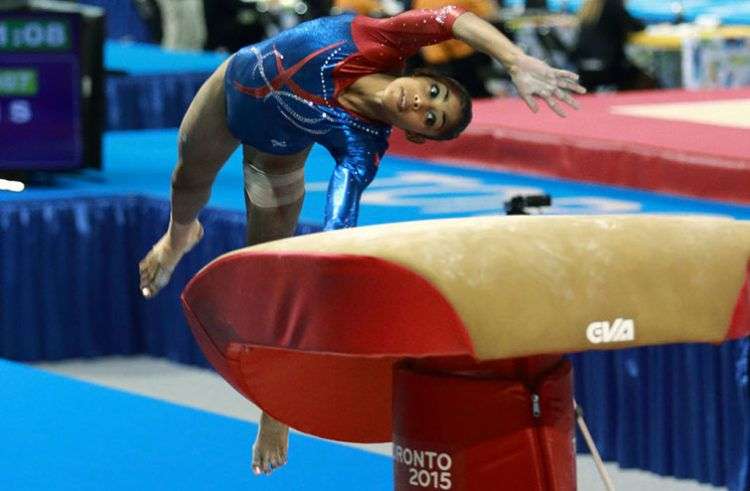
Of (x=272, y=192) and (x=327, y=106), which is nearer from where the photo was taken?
(x=327, y=106)

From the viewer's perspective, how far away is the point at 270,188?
3600 millimetres

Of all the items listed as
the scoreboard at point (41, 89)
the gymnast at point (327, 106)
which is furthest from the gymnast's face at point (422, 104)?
the scoreboard at point (41, 89)

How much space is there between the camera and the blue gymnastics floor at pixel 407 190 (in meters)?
5.79

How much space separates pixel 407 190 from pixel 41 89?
1.44 metres

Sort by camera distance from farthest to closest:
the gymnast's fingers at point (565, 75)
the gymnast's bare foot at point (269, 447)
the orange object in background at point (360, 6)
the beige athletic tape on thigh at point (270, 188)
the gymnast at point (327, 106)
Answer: the orange object in background at point (360, 6) → the beige athletic tape on thigh at point (270, 188) → the gymnast's bare foot at point (269, 447) → the gymnast at point (327, 106) → the gymnast's fingers at point (565, 75)

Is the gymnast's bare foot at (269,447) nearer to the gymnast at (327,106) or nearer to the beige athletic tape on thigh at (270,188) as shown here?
the gymnast at (327,106)

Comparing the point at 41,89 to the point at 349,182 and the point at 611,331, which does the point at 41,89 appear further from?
the point at 611,331

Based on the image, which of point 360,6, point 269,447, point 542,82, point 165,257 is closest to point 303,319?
point 542,82

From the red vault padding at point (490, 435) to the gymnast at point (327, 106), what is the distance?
639mm

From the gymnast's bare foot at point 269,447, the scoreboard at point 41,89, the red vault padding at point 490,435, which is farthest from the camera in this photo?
the scoreboard at point 41,89

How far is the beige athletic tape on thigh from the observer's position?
11.8 feet

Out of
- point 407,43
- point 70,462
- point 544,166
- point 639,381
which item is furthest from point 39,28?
point 407,43

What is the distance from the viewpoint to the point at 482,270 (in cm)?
237

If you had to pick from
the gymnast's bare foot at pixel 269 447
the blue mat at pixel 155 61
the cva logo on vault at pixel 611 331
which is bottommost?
the blue mat at pixel 155 61
